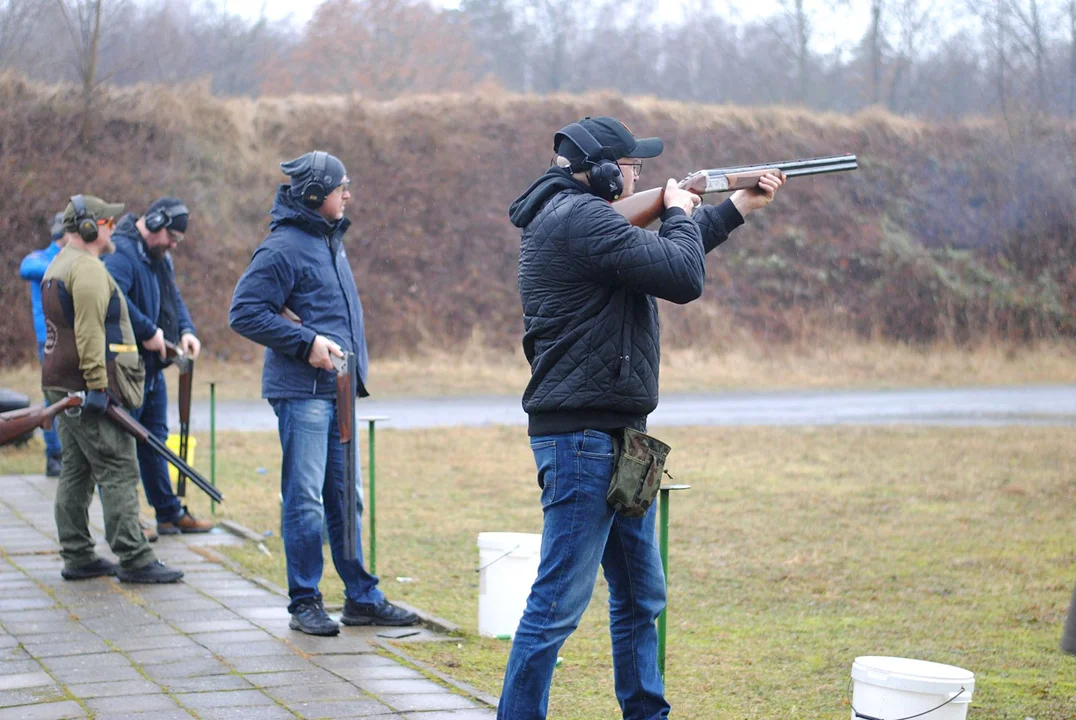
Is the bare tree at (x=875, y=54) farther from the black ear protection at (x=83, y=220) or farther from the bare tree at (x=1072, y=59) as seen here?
the black ear protection at (x=83, y=220)

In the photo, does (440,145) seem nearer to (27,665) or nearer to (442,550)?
(442,550)

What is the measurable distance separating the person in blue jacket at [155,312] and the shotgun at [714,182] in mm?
4404

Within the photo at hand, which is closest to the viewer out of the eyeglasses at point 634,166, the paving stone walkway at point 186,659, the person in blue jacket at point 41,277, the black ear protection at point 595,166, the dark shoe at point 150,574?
the black ear protection at point 595,166

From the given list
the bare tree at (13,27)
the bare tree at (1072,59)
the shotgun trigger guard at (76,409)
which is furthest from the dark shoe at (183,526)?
the bare tree at (1072,59)

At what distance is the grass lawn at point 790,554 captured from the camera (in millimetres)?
5371

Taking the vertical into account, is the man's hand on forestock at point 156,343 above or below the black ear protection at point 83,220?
below

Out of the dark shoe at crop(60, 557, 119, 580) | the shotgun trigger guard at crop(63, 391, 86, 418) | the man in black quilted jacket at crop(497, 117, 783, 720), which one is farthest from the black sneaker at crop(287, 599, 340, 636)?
the man in black quilted jacket at crop(497, 117, 783, 720)

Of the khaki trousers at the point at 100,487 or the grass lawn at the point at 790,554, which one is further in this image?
the khaki trousers at the point at 100,487

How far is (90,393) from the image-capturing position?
21.7ft

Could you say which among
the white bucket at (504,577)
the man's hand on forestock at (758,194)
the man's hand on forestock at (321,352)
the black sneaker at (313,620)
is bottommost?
the black sneaker at (313,620)

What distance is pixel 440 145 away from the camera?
28531mm

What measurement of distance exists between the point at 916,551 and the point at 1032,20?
2543 centimetres

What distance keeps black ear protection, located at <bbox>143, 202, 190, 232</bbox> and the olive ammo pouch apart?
4.83m

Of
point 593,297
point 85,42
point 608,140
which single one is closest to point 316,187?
point 608,140
